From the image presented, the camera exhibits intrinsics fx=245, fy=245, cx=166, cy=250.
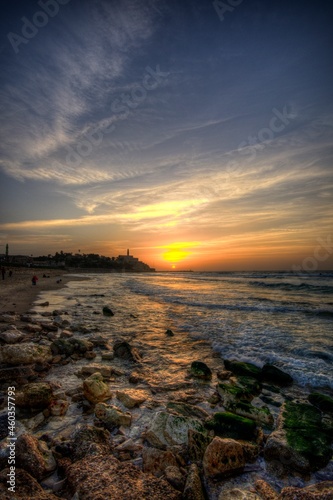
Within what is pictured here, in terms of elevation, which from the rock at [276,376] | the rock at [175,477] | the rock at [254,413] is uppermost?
the rock at [175,477]

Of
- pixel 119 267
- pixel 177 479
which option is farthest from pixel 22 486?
pixel 119 267

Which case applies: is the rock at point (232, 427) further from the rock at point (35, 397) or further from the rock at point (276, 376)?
the rock at point (35, 397)

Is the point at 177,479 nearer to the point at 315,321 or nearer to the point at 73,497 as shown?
the point at 73,497

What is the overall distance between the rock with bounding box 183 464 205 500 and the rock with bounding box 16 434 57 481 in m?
1.64

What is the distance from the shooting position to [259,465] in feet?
11.0

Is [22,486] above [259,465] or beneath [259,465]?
above

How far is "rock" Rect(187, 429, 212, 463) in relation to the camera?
3305 millimetres

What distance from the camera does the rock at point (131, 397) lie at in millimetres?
4672

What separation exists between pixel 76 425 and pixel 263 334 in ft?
28.7

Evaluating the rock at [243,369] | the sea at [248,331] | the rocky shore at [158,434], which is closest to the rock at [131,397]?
the rocky shore at [158,434]

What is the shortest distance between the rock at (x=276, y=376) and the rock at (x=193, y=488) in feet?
13.8

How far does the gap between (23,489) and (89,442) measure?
0.92 meters

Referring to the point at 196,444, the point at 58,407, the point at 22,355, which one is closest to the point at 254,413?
the point at 196,444

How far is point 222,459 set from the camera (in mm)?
3084
